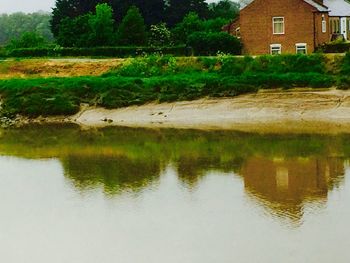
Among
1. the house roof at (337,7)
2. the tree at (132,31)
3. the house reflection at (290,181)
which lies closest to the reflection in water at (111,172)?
the house reflection at (290,181)

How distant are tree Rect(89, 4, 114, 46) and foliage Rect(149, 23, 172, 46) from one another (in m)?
4.13

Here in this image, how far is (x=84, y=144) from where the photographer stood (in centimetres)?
3472

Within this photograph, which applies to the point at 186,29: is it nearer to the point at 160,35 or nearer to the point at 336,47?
the point at 160,35

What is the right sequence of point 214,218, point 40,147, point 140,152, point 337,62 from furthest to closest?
point 337,62, point 40,147, point 140,152, point 214,218

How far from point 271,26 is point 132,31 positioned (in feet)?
36.8

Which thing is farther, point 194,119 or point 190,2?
point 190,2

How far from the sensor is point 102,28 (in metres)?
59.9

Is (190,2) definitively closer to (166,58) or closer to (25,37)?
(25,37)

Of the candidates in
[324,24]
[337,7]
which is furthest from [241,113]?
[337,7]

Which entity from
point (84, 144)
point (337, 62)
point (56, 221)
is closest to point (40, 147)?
point (84, 144)

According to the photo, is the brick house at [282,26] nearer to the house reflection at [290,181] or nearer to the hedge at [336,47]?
the hedge at [336,47]

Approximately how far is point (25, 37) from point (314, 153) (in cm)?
4203

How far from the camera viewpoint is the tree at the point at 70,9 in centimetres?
7469

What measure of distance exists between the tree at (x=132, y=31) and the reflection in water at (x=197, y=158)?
68.6 ft
